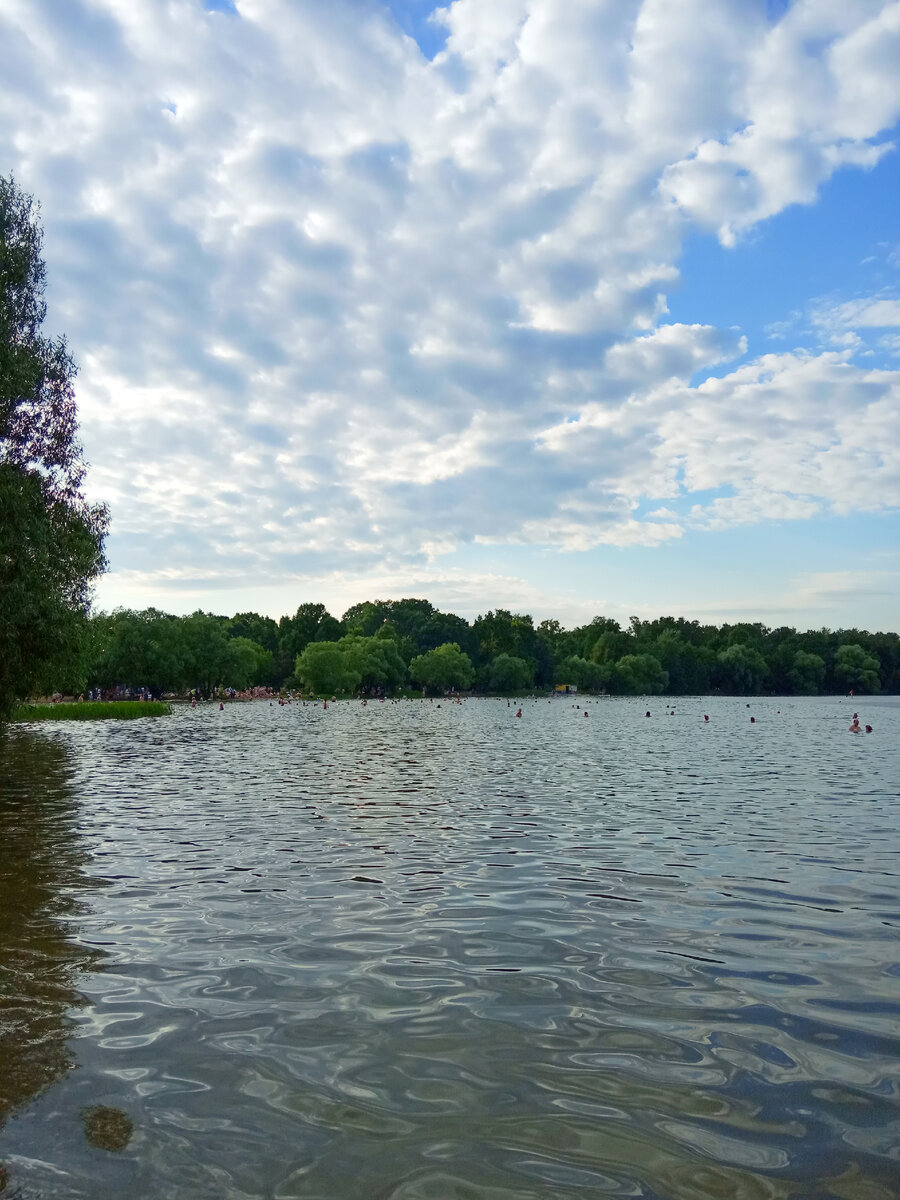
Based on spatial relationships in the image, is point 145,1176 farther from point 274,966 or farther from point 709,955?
point 709,955

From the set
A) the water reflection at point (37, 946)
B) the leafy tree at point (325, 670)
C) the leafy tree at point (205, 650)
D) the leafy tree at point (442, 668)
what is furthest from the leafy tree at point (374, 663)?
the water reflection at point (37, 946)

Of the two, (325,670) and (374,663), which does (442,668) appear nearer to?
(374,663)

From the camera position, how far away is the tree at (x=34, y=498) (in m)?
29.8

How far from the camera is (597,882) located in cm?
1397


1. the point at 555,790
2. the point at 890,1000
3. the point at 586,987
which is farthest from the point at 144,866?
the point at 555,790

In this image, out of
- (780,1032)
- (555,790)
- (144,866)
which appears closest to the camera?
(780,1032)

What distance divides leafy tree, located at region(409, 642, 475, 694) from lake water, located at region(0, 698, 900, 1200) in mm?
167567

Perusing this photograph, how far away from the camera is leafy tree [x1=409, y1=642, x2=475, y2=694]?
7407 inches

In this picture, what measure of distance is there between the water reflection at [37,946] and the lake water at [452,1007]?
48 mm

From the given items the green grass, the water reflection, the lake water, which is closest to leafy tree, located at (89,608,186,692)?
the green grass

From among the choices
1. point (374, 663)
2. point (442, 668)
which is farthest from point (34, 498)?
point (442, 668)

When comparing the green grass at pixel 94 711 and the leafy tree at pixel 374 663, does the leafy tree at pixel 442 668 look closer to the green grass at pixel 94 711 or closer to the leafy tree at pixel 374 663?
the leafy tree at pixel 374 663

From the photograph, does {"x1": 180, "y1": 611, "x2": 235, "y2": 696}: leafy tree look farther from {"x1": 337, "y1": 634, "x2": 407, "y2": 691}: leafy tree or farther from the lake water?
the lake water

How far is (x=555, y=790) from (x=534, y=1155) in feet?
71.5
